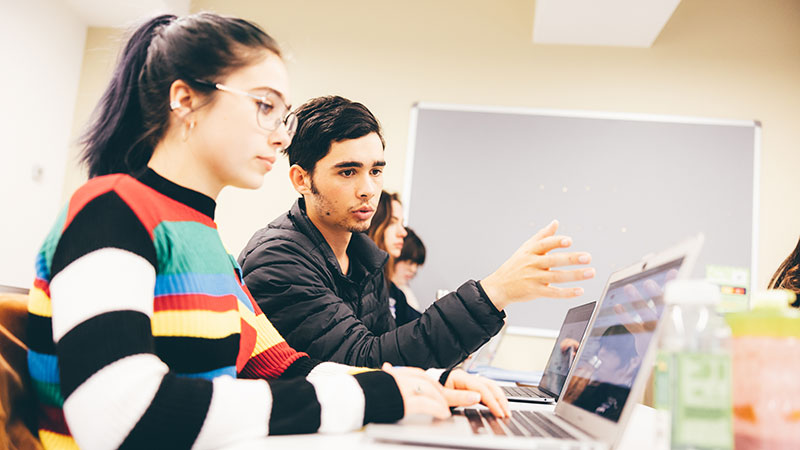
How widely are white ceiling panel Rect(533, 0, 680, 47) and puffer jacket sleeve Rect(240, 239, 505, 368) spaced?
89.2 inches

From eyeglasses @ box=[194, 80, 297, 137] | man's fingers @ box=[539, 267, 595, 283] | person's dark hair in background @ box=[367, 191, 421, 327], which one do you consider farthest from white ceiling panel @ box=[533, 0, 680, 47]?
eyeglasses @ box=[194, 80, 297, 137]

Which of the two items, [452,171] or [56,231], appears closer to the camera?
[56,231]

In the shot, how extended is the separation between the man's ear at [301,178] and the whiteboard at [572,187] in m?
1.89

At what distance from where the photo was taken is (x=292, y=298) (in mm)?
1312

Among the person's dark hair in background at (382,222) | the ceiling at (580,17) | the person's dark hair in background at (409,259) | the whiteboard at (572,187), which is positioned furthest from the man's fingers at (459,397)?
the ceiling at (580,17)

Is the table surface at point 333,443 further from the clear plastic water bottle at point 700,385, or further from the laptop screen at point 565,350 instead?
the laptop screen at point 565,350

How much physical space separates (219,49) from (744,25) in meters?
3.48

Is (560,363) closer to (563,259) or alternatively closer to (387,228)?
(563,259)

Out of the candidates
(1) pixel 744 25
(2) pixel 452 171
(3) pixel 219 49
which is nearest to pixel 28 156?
(2) pixel 452 171

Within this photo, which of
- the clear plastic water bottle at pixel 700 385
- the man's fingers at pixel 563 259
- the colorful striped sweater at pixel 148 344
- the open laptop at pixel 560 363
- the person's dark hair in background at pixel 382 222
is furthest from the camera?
the person's dark hair in background at pixel 382 222

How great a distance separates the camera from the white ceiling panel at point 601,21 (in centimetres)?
299

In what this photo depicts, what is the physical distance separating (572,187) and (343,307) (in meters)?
2.37

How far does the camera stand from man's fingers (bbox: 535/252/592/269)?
0.87 metres

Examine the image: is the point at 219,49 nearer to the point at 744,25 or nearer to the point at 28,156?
the point at 28,156
